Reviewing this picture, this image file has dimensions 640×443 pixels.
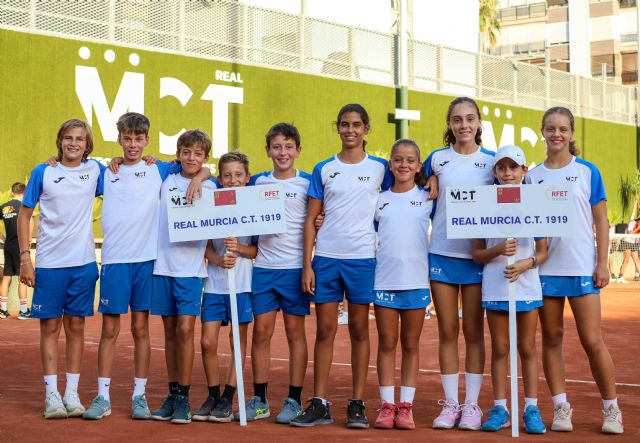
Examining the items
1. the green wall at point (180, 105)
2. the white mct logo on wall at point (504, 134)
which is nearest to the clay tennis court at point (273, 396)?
the green wall at point (180, 105)

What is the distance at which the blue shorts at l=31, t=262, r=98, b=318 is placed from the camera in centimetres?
628

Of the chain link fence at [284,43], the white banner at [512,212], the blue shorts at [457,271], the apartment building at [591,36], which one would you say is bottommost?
the blue shorts at [457,271]

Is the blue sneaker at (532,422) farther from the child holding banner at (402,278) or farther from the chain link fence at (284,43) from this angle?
the chain link fence at (284,43)

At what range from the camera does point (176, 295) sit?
6.21m

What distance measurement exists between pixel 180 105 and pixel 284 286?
13029mm

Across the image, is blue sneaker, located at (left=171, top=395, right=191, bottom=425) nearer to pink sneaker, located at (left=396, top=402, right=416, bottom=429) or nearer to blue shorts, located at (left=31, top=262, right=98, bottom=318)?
blue shorts, located at (left=31, top=262, right=98, bottom=318)

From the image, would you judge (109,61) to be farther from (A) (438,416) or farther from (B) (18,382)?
(A) (438,416)

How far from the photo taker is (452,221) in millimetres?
5805

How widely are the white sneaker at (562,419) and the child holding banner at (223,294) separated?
1754mm

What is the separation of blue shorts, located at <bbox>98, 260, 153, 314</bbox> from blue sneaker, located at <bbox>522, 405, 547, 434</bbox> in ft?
7.69

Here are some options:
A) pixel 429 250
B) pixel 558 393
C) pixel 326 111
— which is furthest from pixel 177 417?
pixel 326 111

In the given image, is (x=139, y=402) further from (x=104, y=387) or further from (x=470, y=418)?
(x=470, y=418)

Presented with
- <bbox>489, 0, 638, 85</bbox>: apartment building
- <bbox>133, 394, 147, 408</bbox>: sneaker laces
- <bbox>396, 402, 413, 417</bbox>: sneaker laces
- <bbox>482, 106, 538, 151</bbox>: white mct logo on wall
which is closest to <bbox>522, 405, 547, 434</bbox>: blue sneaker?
<bbox>396, 402, 413, 417</bbox>: sneaker laces

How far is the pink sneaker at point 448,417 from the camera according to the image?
5.91m
